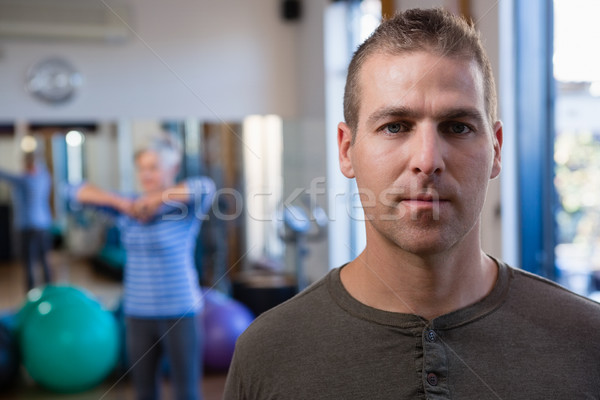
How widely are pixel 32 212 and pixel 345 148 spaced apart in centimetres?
395

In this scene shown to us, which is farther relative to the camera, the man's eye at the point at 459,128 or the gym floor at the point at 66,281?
the gym floor at the point at 66,281

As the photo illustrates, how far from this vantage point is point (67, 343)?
11.2 ft

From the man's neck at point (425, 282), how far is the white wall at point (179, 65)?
15.0 feet

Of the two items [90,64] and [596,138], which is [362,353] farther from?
[90,64]

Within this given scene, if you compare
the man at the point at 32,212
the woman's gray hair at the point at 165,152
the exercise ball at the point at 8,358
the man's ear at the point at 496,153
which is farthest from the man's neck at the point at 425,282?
the man at the point at 32,212

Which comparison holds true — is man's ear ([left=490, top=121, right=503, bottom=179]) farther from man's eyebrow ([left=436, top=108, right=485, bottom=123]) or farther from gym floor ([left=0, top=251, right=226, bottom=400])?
gym floor ([left=0, top=251, right=226, bottom=400])

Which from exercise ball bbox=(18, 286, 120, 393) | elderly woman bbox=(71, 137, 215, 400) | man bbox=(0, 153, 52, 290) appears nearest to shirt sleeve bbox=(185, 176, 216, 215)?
elderly woman bbox=(71, 137, 215, 400)

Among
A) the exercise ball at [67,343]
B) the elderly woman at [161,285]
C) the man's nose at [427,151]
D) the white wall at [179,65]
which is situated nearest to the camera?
the man's nose at [427,151]

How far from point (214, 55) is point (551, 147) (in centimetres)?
347

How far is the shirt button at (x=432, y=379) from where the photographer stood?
0.84 metres

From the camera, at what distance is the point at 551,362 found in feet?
2.83

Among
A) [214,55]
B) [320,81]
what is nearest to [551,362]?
[320,81]

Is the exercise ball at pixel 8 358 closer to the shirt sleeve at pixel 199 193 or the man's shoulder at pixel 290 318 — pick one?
the shirt sleeve at pixel 199 193

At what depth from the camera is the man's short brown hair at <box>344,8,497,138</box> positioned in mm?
878
